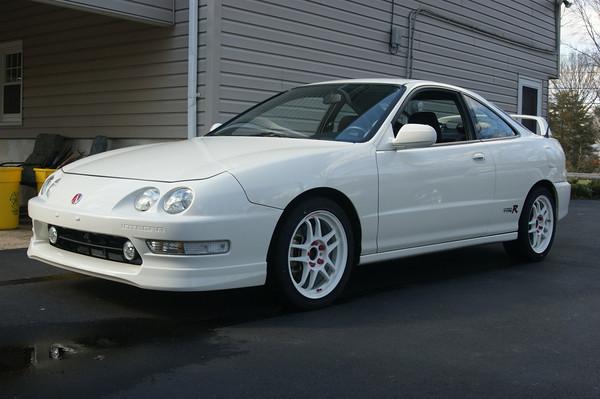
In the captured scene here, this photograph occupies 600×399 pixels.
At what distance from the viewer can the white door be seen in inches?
190

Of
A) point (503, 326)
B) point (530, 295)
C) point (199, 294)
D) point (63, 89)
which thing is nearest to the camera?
point (503, 326)

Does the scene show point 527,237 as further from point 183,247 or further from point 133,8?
point 133,8

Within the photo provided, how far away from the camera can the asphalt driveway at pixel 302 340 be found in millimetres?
3113

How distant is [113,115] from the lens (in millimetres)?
9047

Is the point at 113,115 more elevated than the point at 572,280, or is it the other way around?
the point at 113,115

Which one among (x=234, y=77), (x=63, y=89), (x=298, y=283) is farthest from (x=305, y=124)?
(x=63, y=89)

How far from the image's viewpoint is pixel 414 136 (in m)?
4.75

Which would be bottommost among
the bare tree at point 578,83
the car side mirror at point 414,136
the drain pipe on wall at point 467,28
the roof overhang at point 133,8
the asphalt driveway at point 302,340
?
the asphalt driveway at point 302,340

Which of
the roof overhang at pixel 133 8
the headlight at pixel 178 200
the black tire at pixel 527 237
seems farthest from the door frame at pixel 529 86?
the headlight at pixel 178 200

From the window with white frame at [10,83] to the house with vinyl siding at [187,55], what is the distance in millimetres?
19

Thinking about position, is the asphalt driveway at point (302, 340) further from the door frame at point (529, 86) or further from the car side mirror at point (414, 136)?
the door frame at point (529, 86)

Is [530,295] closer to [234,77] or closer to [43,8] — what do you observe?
[234,77]

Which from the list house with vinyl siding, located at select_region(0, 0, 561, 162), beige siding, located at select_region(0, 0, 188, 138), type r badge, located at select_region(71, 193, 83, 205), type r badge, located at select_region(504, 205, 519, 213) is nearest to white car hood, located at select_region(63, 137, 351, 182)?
type r badge, located at select_region(71, 193, 83, 205)

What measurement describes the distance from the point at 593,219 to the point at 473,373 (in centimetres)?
793
